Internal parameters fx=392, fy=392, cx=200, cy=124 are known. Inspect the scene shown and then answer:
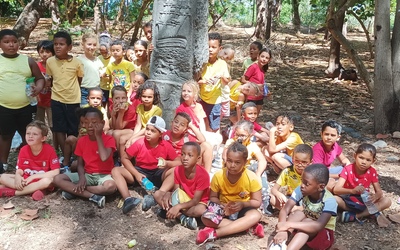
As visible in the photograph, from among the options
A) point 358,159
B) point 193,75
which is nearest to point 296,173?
point 358,159

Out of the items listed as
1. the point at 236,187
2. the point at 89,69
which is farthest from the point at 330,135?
the point at 89,69

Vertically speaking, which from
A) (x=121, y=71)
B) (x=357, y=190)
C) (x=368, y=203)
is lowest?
(x=368, y=203)

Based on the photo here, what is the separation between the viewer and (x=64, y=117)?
179 inches

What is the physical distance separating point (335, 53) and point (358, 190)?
22.7ft

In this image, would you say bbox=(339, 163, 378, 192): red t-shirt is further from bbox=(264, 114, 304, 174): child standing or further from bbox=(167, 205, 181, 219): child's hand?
bbox=(167, 205, 181, 219): child's hand

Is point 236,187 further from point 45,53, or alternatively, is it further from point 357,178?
point 45,53

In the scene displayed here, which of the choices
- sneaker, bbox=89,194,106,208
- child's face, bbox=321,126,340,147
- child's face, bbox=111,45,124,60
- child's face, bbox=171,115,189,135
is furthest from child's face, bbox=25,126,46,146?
child's face, bbox=321,126,340,147

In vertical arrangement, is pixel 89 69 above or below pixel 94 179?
above

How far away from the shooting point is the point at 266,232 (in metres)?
3.47

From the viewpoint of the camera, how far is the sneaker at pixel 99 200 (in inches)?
146

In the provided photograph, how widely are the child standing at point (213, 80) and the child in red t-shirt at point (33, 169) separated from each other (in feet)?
6.28

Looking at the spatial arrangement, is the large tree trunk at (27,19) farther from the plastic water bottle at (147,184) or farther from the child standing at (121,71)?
the plastic water bottle at (147,184)

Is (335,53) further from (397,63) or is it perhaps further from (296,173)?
(296,173)

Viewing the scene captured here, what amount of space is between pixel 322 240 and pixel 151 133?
181cm
